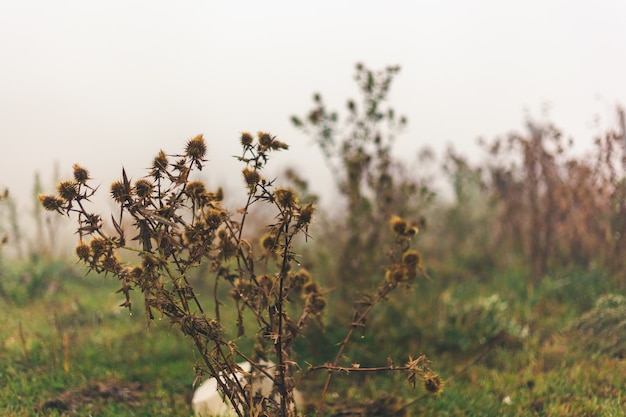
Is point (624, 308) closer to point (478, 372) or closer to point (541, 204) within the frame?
point (478, 372)

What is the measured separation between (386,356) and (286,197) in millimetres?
2521

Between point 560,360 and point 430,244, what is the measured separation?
410 centimetres

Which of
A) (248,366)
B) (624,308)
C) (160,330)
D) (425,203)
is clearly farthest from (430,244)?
(248,366)

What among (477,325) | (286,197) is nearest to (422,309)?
(477,325)

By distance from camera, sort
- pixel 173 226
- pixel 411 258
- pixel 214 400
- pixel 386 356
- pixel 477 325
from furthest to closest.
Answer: pixel 477 325 < pixel 386 356 < pixel 214 400 < pixel 411 258 < pixel 173 226

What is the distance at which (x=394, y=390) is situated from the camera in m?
4.09

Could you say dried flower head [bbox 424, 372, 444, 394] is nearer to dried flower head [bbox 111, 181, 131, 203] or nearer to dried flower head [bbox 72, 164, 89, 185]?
dried flower head [bbox 111, 181, 131, 203]

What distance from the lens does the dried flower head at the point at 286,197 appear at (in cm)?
249

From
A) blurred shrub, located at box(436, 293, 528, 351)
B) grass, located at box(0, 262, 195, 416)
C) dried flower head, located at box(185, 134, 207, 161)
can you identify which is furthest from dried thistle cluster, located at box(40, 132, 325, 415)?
blurred shrub, located at box(436, 293, 528, 351)

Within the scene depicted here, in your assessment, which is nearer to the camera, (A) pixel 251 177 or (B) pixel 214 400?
(A) pixel 251 177

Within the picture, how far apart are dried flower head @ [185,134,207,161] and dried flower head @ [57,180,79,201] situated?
49cm

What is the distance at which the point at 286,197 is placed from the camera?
8.16 ft

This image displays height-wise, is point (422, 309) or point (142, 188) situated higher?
point (142, 188)

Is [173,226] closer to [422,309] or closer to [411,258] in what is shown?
[411,258]
